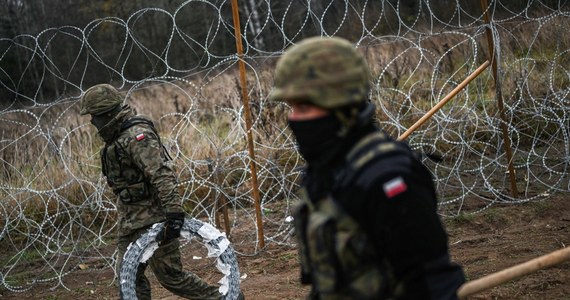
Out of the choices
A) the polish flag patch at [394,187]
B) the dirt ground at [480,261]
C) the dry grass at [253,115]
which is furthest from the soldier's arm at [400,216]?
the dry grass at [253,115]

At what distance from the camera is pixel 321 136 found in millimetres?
2268

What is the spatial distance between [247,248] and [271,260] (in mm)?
546

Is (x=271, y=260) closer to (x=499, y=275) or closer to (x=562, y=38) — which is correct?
(x=499, y=275)

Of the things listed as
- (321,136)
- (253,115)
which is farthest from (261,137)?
(321,136)

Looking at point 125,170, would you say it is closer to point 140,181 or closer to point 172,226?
point 140,181

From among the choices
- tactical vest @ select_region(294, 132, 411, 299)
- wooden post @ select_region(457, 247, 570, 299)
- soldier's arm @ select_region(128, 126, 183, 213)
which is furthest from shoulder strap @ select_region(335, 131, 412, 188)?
soldier's arm @ select_region(128, 126, 183, 213)

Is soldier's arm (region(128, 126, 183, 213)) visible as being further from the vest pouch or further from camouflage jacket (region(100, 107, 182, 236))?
the vest pouch

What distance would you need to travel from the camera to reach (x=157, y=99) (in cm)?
1178

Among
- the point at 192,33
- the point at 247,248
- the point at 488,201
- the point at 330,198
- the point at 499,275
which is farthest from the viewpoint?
the point at 192,33

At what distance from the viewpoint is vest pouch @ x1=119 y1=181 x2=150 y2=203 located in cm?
517

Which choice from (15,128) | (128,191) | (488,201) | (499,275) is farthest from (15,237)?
(499,275)

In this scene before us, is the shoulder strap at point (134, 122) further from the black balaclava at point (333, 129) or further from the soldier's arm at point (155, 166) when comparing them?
the black balaclava at point (333, 129)

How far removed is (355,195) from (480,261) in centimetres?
468

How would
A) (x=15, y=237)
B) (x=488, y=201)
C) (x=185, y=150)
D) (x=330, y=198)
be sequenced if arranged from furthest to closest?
(x=185, y=150) → (x=15, y=237) → (x=488, y=201) → (x=330, y=198)
